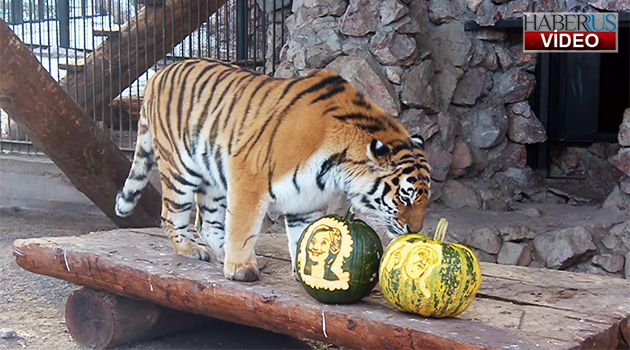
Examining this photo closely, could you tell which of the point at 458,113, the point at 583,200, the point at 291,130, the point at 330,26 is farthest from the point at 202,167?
the point at 583,200

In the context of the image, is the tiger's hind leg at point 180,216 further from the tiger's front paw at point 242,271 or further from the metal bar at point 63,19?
the metal bar at point 63,19

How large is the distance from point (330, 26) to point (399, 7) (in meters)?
0.60

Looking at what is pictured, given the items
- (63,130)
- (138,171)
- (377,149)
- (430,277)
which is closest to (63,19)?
(63,130)

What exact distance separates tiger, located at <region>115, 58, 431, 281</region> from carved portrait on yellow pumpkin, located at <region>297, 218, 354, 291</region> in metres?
0.42

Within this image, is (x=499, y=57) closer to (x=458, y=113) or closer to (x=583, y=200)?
(x=458, y=113)

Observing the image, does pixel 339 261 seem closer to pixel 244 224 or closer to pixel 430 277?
pixel 430 277

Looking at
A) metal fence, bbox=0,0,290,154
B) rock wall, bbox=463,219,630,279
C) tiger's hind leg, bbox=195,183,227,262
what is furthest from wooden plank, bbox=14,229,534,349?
metal fence, bbox=0,0,290,154

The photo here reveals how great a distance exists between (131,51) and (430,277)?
19.3 feet

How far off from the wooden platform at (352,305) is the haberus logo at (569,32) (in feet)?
9.63

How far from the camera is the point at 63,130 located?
5.89m

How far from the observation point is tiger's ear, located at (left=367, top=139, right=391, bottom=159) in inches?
148

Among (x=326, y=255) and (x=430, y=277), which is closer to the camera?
(x=430, y=277)

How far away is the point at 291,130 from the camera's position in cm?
396

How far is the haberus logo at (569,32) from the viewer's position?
21.3 feet
